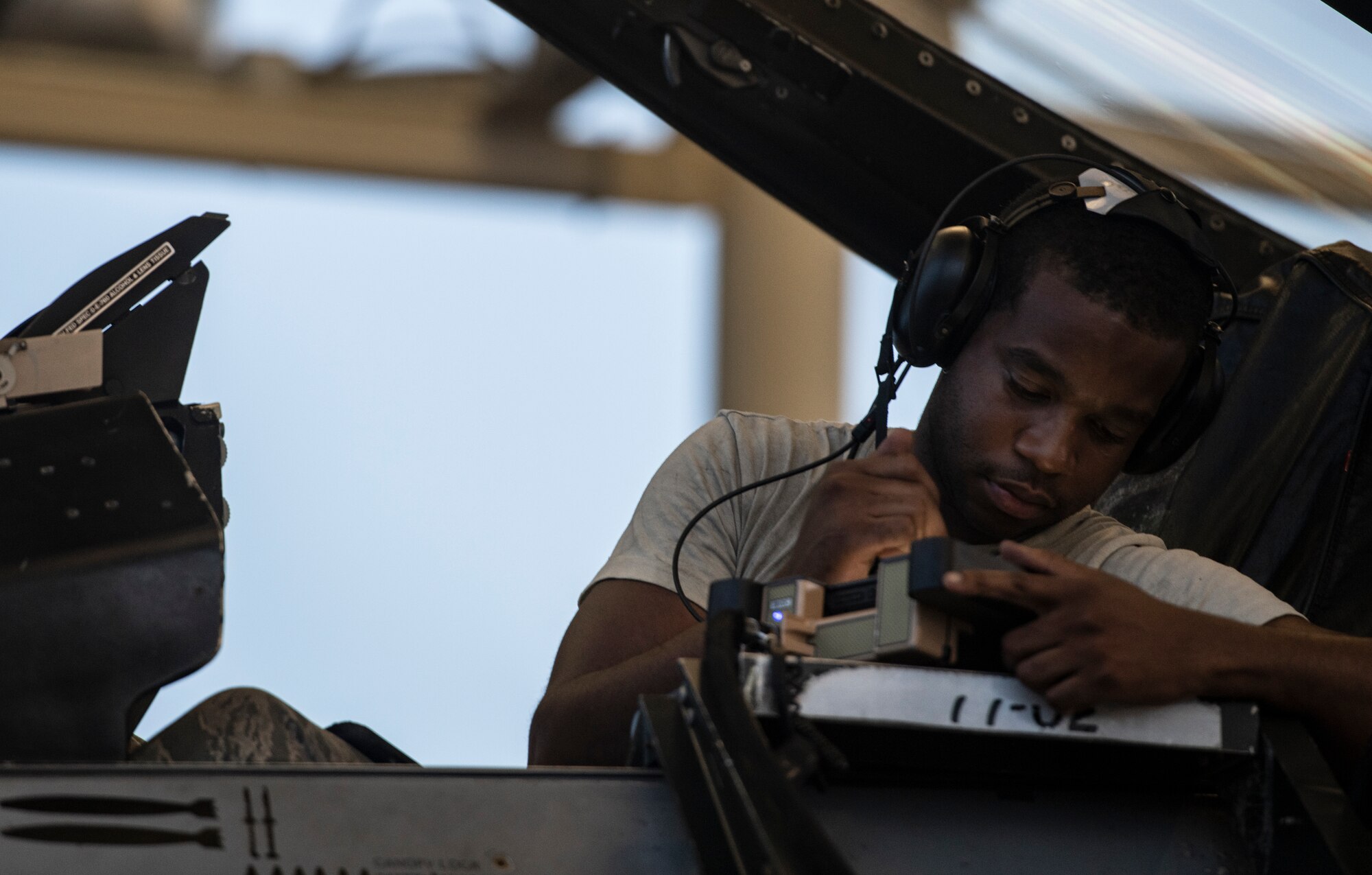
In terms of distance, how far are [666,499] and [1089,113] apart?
648mm

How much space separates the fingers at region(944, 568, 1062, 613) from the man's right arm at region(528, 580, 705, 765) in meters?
0.22

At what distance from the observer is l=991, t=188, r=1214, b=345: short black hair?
121 cm

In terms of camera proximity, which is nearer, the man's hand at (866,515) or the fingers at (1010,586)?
the fingers at (1010,586)

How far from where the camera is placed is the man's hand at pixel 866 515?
96cm

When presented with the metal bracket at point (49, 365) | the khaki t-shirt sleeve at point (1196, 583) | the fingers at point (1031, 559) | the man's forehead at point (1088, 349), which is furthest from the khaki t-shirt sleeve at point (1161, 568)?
the metal bracket at point (49, 365)

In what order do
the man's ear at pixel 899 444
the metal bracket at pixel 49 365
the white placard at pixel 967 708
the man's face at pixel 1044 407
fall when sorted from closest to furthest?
the white placard at pixel 967 708
the metal bracket at pixel 49 365
the man's ear at pixel 899 444
the man's face at pixel 1044 407

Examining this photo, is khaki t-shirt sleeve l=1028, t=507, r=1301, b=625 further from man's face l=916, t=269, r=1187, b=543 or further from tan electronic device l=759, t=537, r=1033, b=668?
tan electronic device l=759, t=537, r=1033, b=668

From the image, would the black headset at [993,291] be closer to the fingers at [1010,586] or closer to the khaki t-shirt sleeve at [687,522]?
the khaki t-shirt sleeve at [687,522]

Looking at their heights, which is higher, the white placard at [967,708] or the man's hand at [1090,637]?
the man's hand at [1090,637]

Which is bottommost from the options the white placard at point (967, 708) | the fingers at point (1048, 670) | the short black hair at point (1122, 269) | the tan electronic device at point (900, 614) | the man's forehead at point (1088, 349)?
the white placard at point (967, 708)

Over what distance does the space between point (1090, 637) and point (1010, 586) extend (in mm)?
48

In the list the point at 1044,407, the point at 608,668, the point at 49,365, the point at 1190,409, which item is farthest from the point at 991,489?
the point at 49,365

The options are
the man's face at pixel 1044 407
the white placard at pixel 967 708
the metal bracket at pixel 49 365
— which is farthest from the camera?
the man's face at pixel 1044 407

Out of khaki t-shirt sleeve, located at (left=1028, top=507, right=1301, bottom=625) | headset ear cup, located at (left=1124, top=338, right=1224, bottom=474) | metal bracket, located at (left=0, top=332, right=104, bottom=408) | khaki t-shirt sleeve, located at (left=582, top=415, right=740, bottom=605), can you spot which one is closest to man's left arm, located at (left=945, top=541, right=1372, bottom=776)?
khaki t-shirt sleeve, located at (left=1028, top=507, right=1301, bottom=625)
